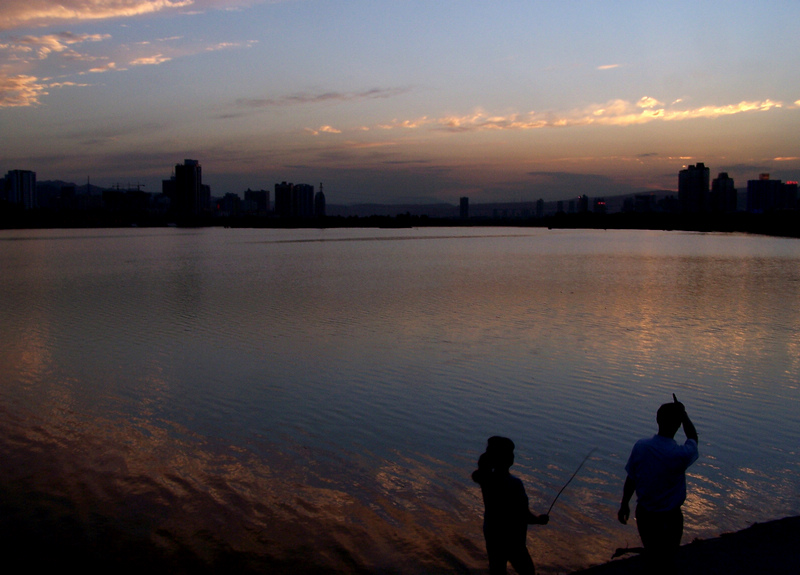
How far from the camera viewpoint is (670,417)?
4004 mm

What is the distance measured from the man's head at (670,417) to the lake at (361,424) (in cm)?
194

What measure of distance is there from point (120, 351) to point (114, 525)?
9.33 m

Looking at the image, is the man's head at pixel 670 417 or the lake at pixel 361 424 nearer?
the man's head at pixel 670 417

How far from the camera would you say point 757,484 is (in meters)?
6.98

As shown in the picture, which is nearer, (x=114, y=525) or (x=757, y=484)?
(x=114, y=525)

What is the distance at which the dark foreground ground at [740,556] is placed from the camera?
4.60m

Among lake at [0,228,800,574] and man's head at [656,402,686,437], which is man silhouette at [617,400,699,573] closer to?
man's head at [656,402,686,437]

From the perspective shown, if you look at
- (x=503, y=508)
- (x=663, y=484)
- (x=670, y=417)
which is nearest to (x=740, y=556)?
(x=663, y=484)

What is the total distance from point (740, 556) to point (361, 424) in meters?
5.37

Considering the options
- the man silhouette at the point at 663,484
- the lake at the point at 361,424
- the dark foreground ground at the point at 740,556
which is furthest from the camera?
the lake at the point at 361,424

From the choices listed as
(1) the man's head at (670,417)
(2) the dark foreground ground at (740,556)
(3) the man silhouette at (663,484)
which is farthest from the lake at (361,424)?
(1) the man's head at (670,417)

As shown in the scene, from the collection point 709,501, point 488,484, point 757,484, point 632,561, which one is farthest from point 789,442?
point 488,484

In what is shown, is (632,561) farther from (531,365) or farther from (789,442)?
(531,365)

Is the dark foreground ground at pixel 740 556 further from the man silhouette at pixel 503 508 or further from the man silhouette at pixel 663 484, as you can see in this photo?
the man silhouette at pixel 503 508
